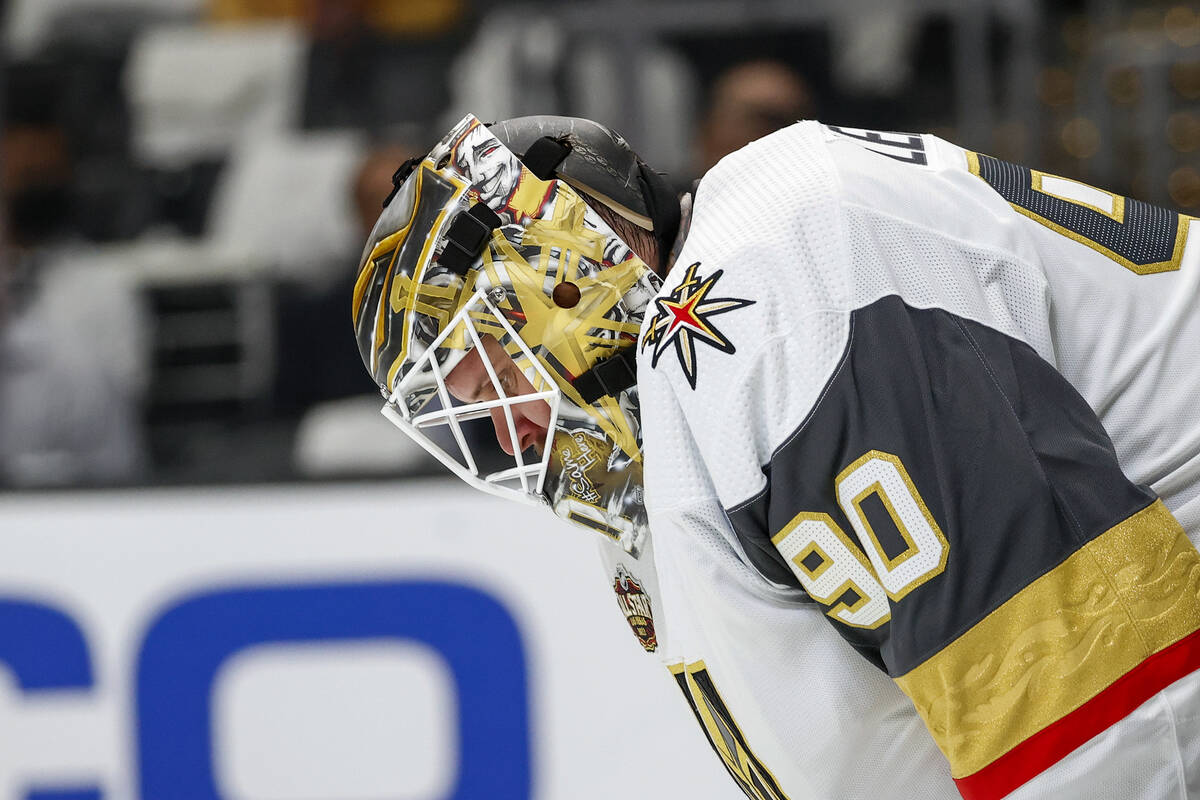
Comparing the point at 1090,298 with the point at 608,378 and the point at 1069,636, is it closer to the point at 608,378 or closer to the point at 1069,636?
the point at 1069,636

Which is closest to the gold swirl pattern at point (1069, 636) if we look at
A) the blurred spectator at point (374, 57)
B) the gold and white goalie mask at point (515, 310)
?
the gold and white goalie mask at point (515, 310)

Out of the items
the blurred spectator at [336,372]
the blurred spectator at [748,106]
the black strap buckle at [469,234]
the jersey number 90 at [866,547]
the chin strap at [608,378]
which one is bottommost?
the blurred spectator at [336,372]

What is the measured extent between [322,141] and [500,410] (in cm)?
280

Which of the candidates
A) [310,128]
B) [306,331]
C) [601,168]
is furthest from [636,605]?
[310,128]

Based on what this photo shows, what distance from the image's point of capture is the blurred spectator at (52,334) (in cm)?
349

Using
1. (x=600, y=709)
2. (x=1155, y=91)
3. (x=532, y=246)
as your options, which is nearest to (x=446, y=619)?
(x=600, y=709)

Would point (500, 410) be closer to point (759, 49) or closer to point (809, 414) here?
point (809, 414)

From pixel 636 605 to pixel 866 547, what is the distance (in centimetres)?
54

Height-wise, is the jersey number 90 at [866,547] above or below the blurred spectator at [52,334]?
above

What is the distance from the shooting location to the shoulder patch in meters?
1.12

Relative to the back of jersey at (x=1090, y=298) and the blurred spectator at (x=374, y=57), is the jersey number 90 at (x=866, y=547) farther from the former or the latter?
the blurred spectator at (x=374, y=57)

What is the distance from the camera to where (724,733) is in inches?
52.1

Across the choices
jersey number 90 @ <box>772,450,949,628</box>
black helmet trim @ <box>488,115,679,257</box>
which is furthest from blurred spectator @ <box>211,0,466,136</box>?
jersey number 90 @ <box>772,450,949,628</box>

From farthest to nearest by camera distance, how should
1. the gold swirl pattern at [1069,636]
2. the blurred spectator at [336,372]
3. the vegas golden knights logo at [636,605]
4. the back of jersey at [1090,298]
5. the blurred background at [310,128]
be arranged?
the blurred background at [310,128] < the blurred spectator at [336,372] < the vegas golden knights logo at [636,605] < the back of jersey at [1090,298] < the gold swirl pattern at [1069,636]
